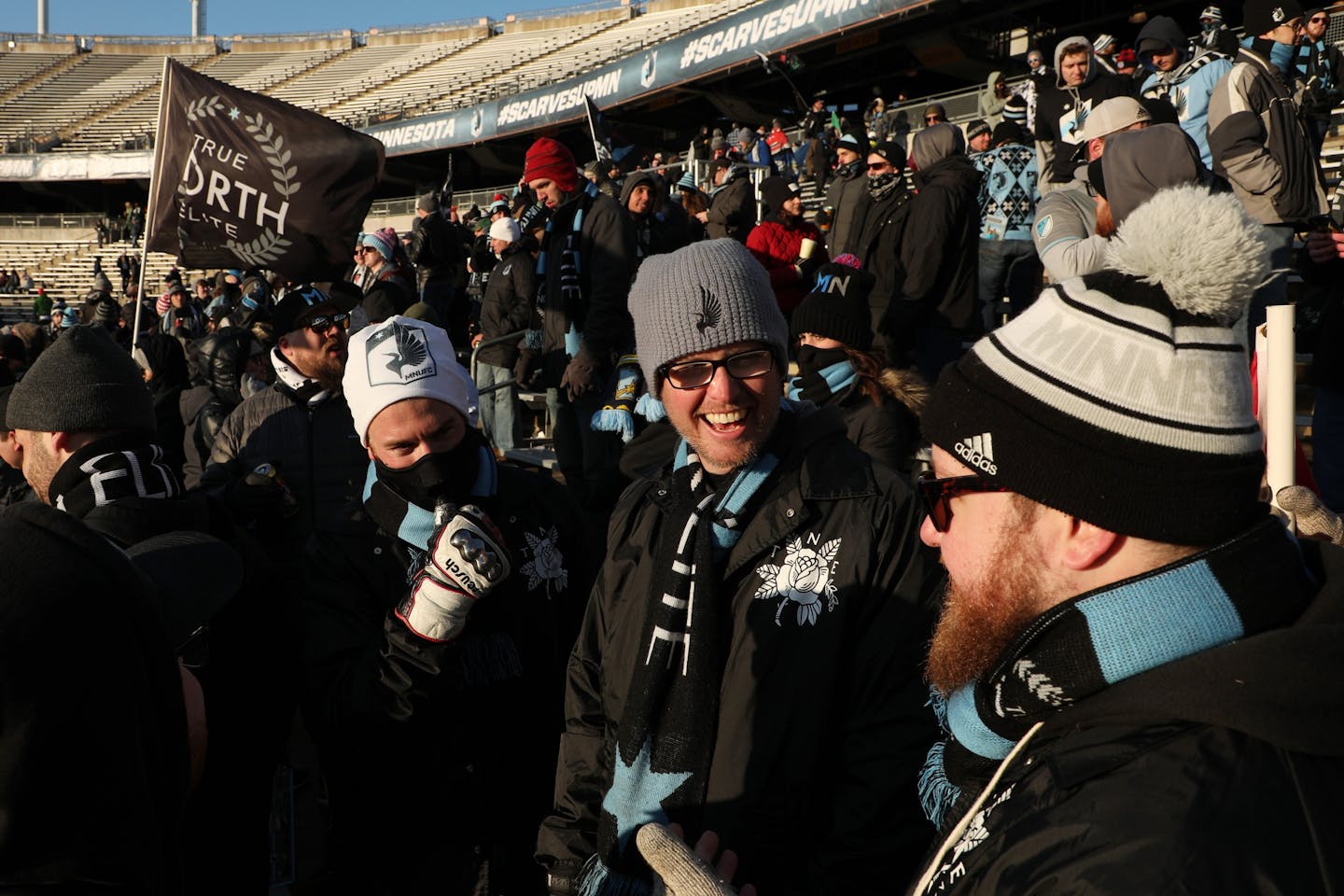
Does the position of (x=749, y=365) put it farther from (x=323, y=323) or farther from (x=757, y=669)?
(x=323, y=323)

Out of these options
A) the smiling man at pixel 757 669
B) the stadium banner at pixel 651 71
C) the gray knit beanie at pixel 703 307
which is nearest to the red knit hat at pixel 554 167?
the gray knit beanie at pixel 703 307

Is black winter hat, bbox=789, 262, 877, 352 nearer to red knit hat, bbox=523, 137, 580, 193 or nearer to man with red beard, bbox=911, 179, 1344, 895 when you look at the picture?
man with red beard, bbox=911, 179, 1344, 895

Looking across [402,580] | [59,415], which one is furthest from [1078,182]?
[59,415]

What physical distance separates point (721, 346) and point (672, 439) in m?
1.45

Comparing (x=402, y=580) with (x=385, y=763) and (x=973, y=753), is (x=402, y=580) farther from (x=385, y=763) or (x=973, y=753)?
(x=973, y=753)

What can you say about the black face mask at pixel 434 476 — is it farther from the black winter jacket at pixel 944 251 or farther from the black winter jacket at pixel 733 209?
the black winter jacket at pixel 733 209

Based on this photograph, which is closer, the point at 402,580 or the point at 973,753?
the point at 973,753

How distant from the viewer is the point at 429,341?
2.98 metres

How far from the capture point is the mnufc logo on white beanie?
2.84 m

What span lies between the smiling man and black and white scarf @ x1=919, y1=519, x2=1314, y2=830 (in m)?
0.73

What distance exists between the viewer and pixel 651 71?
→ 26984 millimetres

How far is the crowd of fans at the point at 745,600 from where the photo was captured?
1.17 metres

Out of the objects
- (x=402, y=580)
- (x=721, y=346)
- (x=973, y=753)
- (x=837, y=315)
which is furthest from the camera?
(x=837, y=315)

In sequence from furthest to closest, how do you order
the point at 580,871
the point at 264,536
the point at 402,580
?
the point at 264,536
the point at 402,580
the point at 580,871
